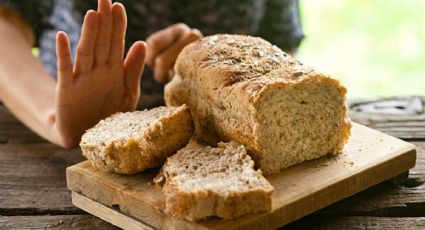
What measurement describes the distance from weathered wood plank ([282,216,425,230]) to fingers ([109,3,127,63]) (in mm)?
753

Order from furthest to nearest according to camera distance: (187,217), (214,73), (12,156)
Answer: (12,156), (214,73), (187,217)

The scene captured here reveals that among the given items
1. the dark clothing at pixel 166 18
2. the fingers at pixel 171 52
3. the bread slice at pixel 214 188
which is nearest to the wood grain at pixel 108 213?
the bread slice at pixel 214 188

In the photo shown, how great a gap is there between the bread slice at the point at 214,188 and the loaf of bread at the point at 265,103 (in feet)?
0.36

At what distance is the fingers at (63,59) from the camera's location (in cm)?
184

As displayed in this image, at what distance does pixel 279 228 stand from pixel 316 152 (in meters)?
0.31

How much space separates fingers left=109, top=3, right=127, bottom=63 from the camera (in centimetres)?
191

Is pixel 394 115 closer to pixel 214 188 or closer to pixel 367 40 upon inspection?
pixel 214 188

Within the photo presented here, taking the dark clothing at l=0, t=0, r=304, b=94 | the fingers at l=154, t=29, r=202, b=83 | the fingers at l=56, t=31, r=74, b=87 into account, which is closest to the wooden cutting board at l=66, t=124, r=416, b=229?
the fingers at l=56, t=31, r=74, b=87

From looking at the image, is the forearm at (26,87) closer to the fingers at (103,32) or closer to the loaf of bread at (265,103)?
the fingers at (103,32)

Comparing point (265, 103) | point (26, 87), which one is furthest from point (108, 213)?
point (26, 87)

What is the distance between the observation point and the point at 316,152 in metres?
1.78

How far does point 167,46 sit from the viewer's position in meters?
2.41

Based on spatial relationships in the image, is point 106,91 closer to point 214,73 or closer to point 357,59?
point 214,73

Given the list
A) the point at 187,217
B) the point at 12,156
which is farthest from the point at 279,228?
the point at 12,156
